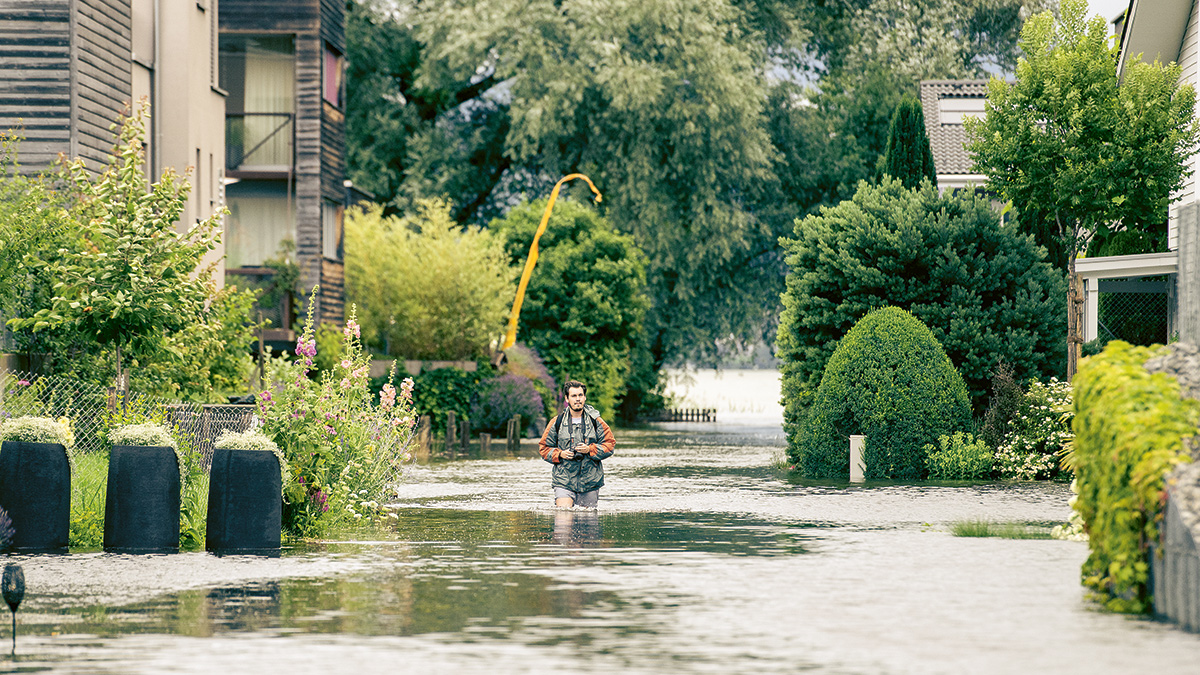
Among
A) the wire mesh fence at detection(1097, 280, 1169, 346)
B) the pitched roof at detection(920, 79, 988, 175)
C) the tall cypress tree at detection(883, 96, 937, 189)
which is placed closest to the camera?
the tall cypress tree at detection(883, 96, 937, 189)

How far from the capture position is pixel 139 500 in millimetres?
13859

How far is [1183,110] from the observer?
2578cm

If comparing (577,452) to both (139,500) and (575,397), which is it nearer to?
(575,397)

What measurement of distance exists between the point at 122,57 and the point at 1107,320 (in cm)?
1886

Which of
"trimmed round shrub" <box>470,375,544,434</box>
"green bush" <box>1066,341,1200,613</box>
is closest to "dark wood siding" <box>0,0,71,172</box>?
"trimmed round shrub" <box>470,375,544,434</box>

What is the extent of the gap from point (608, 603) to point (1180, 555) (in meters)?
3.77

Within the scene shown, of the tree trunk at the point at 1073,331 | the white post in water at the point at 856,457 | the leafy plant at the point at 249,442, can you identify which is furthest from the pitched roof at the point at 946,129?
the leafy plant at the point at 249,442

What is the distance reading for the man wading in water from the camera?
1802cm

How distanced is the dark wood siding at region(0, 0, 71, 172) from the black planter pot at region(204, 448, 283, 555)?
444 inches

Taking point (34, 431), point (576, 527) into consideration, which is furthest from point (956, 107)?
point (34, 431)

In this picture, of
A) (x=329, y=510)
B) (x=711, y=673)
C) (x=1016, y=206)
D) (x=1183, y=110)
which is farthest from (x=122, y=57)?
(x=711, y=673)

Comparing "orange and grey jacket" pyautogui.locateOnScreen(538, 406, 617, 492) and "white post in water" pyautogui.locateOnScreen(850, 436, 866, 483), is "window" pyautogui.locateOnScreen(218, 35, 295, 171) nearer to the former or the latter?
"white post in water" pyautogui.locateOnScreen(850, 436, 866, 483)

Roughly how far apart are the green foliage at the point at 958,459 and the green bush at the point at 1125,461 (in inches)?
480

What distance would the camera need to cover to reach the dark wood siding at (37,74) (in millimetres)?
23375
